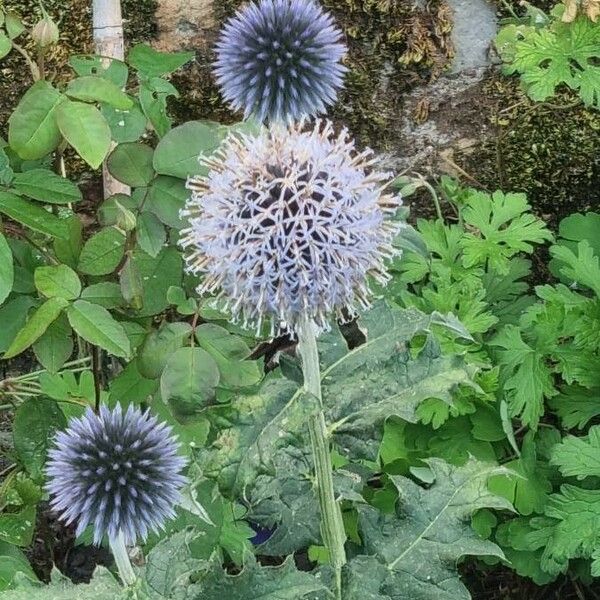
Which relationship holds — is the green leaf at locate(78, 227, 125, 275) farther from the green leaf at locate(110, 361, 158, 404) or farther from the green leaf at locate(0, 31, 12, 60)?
the green leaf at locate(0, 31, 12, 60)

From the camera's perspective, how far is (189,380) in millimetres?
1223

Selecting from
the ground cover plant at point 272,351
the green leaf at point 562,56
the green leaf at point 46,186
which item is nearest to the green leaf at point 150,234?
the ground cover plant at point 272,351

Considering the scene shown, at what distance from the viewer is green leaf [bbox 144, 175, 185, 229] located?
51.3 inches

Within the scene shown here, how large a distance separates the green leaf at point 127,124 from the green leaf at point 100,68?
4 centimetres

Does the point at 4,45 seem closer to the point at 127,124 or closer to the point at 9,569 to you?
the point at 127,124

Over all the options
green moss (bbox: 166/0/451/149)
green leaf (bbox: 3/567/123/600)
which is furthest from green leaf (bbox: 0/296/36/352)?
green moss (bbox: 166/0/451/149)

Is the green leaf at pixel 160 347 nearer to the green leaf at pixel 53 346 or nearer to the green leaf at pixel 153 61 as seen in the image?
the green leaf at pixel 53 346

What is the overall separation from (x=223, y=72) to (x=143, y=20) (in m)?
0.84

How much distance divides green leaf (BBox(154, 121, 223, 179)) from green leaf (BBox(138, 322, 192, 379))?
24 cm

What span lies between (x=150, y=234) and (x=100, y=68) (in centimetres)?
35

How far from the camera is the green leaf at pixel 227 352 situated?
1.29 m

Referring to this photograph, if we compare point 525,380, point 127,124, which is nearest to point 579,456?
point 525,380

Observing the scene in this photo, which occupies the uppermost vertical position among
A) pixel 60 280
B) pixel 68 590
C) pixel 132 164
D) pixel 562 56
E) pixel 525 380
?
pixel 562 56

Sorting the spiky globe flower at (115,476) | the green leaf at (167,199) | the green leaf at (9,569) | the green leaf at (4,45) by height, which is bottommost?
the green leaf at (9,569)
